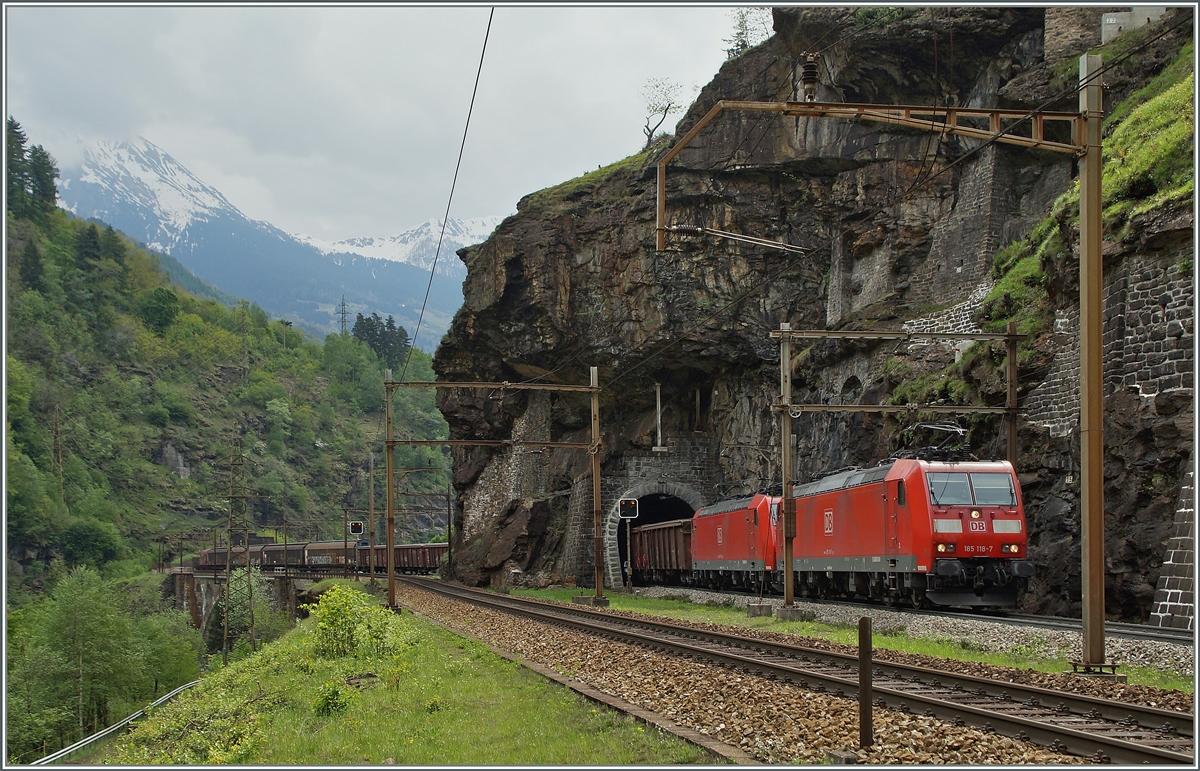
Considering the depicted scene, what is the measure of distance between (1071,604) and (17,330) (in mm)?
117853

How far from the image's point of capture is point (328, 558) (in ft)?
250

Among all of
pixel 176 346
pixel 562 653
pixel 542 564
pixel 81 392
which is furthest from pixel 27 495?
pixel 562 653

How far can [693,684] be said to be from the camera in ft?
38.5

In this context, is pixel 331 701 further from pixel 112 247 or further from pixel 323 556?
pixel 112 247

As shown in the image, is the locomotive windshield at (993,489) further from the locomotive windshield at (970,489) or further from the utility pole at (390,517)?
the utility pole at (390,517)

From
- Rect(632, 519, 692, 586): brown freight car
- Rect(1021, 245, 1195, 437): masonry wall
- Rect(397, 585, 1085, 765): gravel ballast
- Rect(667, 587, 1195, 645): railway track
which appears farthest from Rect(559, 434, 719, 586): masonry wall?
Rect(397, 585, 1085, 765): gravel ballast

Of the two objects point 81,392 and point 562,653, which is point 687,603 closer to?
point 562,653

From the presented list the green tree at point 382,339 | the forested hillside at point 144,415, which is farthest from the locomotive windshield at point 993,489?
the green tree at point 382,339

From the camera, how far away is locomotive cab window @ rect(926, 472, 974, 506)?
20.1 m

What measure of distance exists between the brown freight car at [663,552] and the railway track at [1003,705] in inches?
974

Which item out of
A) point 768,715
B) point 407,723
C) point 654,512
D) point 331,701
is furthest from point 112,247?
point 768,715

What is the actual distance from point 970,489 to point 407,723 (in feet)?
45.1

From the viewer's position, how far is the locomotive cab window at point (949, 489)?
20094mm

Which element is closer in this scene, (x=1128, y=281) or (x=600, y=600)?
(x=1128, y=281)
